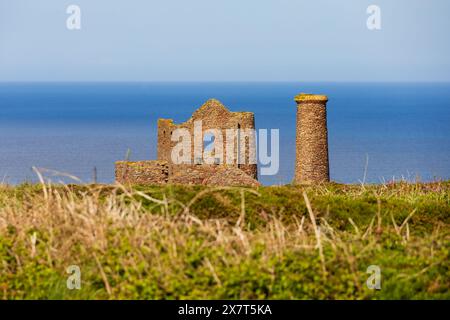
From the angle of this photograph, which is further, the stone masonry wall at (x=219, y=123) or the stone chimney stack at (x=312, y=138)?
the stone chimney stack at (x=312, y=138)

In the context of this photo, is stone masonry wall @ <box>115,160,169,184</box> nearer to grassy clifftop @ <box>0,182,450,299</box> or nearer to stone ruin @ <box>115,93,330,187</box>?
stone ruin @ <box>115,93,330,187</box>

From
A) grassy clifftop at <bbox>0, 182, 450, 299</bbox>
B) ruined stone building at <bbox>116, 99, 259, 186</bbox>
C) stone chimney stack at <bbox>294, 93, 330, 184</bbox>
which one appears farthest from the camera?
stone chimney stack at <bbox>294, 93, 330, 184</bbox>

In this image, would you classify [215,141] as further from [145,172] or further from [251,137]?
[145,172]

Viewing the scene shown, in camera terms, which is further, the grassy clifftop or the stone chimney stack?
the stone chimney stack

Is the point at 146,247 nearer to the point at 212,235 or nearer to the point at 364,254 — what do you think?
the point at 212,235

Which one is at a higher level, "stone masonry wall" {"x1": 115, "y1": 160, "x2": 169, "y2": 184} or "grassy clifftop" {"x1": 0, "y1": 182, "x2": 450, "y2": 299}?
"grassy clifftop" {"x1": 0, "y1": 182, "x2": 450, "y2": 299}

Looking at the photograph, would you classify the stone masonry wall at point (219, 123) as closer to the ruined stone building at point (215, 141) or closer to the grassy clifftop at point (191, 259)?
the ruined stone building at point (215, 141)

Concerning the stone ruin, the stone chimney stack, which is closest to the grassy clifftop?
the stone ruin

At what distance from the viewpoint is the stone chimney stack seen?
48.9 meters

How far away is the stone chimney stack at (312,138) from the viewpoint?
48.9 metres

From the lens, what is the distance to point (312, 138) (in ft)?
161

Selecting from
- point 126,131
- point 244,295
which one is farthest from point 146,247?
point 126,131

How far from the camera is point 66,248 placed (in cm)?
1436

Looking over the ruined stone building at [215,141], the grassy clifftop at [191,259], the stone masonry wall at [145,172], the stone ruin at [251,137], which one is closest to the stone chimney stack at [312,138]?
the stone ruin at [251,137]
